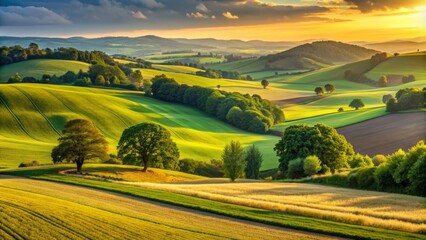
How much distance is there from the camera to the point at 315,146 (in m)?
70.8

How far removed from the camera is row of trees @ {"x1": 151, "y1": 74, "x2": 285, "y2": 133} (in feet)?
420

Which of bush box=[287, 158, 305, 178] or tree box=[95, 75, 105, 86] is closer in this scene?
bush box=[287, 158, 305, 178]

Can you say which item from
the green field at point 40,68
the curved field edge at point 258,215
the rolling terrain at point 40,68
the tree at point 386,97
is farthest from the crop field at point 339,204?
the green field at point 40,68

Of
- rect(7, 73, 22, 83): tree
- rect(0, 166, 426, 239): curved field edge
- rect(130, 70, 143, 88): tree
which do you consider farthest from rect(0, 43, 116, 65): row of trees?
rect(0, 166, 426, 239): curved field edge

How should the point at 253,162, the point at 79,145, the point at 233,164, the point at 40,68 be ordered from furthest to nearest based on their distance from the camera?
the point at 40,68, the point at 253,162, the point at 233,164, the point at 79,145

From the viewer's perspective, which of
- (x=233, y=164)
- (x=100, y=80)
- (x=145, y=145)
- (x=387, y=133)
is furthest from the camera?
(x=100, y=80)

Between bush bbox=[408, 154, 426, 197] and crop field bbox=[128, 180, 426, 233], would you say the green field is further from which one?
bush bbox=[408, 154, 426, 197]

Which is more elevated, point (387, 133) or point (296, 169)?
point (387, 133)

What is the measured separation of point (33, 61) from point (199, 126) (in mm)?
90798

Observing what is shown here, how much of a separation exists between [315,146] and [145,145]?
1000 inches

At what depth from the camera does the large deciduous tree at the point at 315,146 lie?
231 feet

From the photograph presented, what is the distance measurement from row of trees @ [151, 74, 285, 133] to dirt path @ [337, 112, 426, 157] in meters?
27.9

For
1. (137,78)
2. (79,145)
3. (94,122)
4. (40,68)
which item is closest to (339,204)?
(79,145)

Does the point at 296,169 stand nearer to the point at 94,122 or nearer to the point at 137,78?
the point at 94,122
